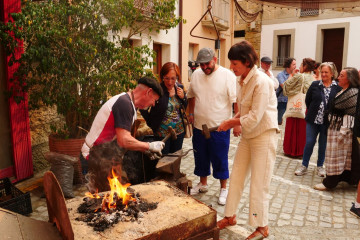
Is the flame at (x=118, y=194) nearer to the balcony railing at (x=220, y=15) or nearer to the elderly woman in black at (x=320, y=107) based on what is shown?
the elderly woman in black at (x=320, y=107)

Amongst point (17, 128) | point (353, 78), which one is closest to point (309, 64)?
point (353, 78)

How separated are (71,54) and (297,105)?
4740 mm

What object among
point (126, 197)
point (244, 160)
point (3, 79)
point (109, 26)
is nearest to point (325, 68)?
point (244, 160)

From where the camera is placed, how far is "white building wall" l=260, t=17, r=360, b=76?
57.5 feet

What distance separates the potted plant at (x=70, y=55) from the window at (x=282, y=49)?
16.6 m

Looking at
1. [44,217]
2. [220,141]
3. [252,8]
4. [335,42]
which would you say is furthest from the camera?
[252,8]

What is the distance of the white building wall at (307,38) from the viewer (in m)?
17.5

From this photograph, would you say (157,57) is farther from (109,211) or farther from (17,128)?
(109,211)

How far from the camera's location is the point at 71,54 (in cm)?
495

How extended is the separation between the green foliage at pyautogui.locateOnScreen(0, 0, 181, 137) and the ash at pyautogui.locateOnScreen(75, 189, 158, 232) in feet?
8.24

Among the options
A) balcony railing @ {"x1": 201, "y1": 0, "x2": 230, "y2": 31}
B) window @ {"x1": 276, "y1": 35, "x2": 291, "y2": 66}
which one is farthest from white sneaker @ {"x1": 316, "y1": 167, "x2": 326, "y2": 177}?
window @ {"x1": 276, "y1": 35, "x2": 291, "y2": 66}

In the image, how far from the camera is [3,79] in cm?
506

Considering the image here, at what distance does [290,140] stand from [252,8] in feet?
49.9

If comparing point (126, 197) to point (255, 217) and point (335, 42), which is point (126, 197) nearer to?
point (255, 217)
